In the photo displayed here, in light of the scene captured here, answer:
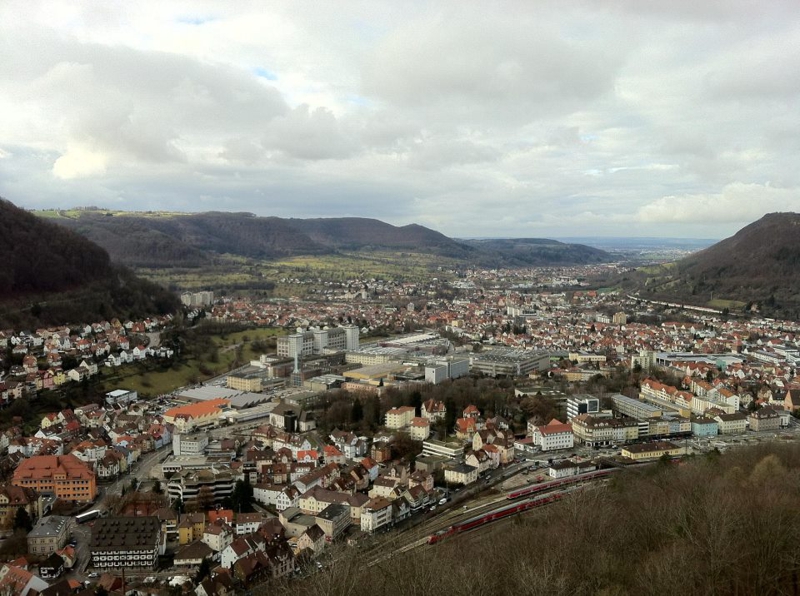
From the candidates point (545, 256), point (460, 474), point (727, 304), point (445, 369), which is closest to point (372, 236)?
point (545, 256)

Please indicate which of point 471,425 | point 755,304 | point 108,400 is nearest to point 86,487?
point 108,400

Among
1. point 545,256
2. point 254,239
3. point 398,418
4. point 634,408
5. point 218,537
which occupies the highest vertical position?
point 254,239

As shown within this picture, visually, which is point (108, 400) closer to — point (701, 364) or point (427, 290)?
point (701, 364)

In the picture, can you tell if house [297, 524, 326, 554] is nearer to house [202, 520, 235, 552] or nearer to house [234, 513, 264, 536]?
house [234, 513, 264, 536]

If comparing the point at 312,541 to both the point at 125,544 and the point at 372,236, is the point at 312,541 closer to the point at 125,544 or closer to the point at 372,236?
the point at 125,544

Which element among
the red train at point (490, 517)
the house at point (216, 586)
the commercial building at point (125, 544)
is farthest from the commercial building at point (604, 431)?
the commercial building at point (125, 544)
